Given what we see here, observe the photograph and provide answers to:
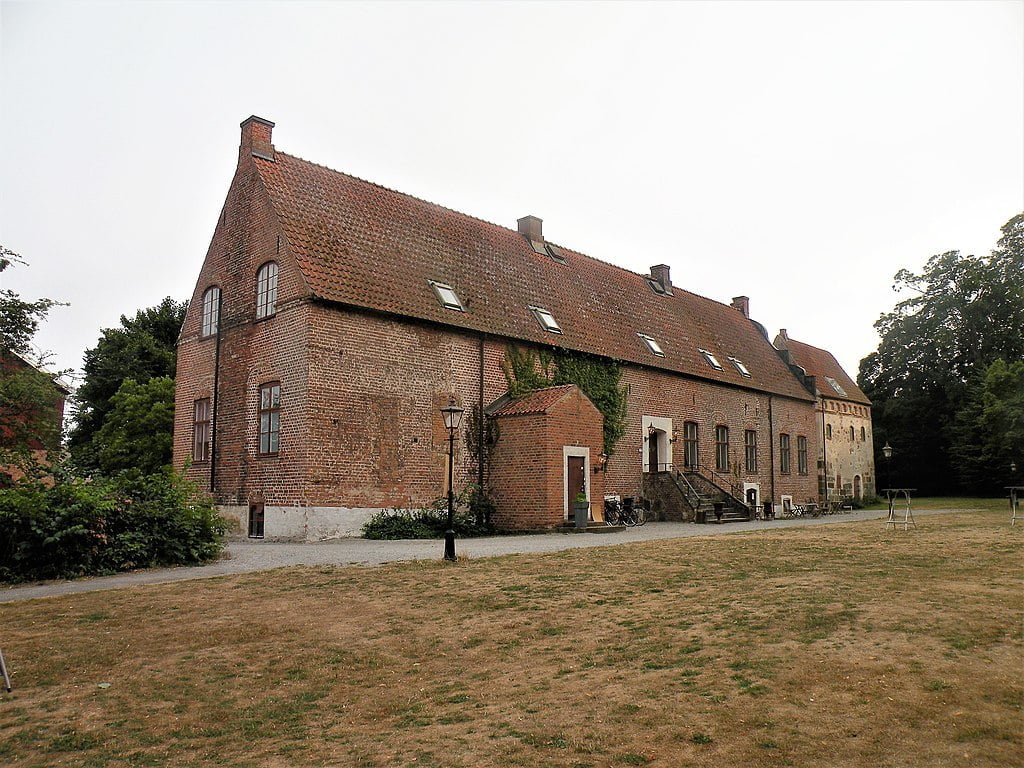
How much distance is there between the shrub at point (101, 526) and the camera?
11703 millimetres

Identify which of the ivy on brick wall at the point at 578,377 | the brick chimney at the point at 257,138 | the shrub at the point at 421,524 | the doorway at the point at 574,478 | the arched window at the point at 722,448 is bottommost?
the shrub at the point at 421,524

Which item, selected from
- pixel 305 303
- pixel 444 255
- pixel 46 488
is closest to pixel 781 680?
pixel 46 488

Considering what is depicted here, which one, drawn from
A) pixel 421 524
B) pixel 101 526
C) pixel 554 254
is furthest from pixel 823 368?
pixel 101 526

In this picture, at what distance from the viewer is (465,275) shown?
23562 millimetres

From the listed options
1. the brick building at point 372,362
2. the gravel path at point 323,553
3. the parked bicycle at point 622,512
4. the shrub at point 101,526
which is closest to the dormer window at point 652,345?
the brick building at point 372,362

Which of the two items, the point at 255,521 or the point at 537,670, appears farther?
the point at 255,521

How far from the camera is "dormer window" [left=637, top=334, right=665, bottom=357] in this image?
1128 inches

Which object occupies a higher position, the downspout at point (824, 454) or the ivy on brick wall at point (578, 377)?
the ivy on brick wall at point (578, 377)

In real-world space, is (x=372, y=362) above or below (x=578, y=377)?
below

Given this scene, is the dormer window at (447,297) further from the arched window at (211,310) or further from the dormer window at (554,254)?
the dormer window at (554,254)

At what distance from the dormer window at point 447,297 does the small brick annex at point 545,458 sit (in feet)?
9.79

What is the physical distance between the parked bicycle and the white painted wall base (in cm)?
766

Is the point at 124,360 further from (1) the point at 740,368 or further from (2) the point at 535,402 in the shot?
(1) the point at 740,368

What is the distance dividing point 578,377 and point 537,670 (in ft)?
59.3
